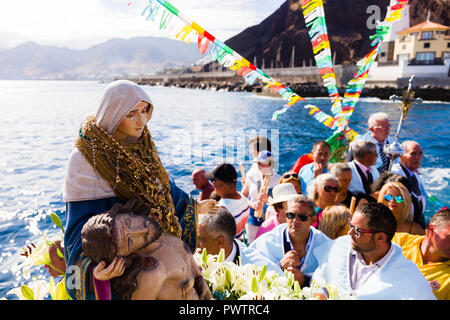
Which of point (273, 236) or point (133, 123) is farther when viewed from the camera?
point (273, 236)

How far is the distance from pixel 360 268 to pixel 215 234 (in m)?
1.27

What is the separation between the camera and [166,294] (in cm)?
132

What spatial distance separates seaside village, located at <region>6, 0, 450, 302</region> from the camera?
4.25ft

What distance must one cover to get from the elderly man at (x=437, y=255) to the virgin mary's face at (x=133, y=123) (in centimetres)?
259

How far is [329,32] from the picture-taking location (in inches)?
4279

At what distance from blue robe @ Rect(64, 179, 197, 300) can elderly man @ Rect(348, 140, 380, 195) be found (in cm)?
368

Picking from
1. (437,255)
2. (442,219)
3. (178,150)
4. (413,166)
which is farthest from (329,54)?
A: (178,150)

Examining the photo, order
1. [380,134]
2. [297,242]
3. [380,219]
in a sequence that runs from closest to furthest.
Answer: [380,219], [297,242], [380,134]

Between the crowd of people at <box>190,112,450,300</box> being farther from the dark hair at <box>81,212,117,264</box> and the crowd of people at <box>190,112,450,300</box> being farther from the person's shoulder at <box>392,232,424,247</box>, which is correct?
the dark hair at <box>81,212,117,264</box>

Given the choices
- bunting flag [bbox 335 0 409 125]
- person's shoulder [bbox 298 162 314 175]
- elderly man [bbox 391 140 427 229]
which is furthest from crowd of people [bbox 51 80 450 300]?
bunting flag [bbox 335 0 409 125]

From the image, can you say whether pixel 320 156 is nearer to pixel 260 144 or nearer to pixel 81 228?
pixel 260 144
